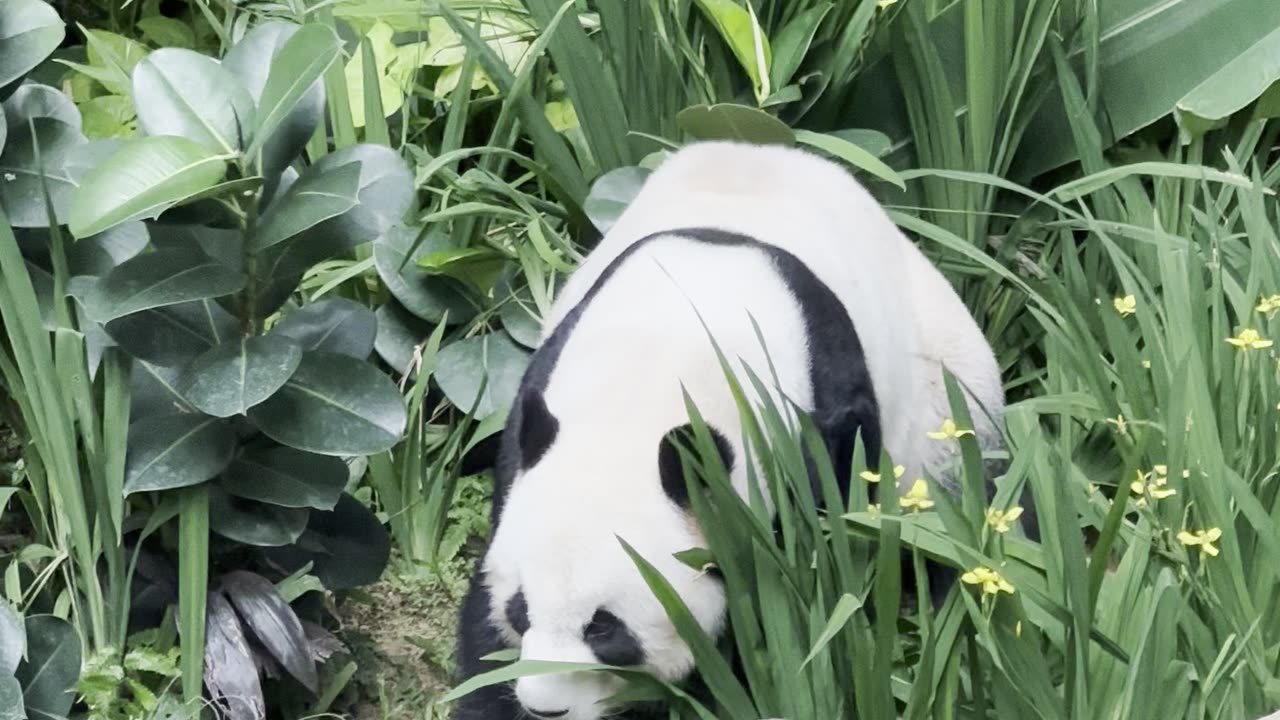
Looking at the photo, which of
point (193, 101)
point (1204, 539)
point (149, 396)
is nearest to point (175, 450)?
point (149, 396)

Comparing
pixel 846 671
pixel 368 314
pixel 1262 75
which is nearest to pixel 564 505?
pixel 846 671

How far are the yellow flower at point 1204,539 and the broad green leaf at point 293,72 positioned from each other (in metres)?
1.45

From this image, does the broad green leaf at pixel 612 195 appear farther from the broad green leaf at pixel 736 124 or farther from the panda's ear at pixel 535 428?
the panda's ear at pixel 535 428

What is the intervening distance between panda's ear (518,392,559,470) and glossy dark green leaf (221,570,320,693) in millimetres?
612

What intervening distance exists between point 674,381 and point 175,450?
86cm

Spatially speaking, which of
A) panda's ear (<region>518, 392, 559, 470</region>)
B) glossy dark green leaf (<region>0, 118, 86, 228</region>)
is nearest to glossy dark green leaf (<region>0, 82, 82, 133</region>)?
glossy dark green leaf (<region>0, 118, 86, 228</region>)

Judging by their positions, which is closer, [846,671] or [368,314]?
[846,671]

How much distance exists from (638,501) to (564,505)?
0.11m

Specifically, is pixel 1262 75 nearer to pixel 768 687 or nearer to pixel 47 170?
pixel 768 687

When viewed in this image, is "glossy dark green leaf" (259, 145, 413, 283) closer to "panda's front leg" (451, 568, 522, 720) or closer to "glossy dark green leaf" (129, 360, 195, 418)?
"glossy dark green leaf" (129, 360, 195, 418)

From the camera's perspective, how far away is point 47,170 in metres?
2.62

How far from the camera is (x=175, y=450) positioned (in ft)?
7.77

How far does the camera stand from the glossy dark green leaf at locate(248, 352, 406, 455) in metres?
2.40

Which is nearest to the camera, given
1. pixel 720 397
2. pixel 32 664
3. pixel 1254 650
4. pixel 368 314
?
pixel 1254 650
